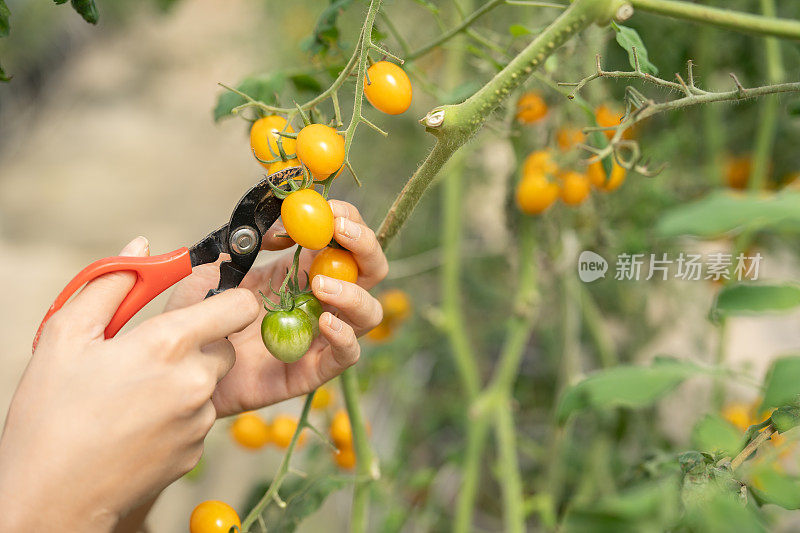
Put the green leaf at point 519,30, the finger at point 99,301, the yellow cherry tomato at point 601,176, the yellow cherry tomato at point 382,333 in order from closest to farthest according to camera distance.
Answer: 1. the finger at point 99,301
2. the green leaf at point 519,30
3. the yellow cherry tomato at point 601,176
4. the yellow cherry tomato at point 382,333

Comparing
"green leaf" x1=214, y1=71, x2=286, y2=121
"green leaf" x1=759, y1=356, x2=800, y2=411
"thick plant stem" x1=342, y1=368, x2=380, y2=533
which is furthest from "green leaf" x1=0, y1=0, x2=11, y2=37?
"green leaf" x1=759, y1=356, x2=800, y2=411

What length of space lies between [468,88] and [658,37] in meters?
0.58

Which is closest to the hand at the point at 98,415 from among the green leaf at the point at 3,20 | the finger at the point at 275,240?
the finger at the point at 275,240

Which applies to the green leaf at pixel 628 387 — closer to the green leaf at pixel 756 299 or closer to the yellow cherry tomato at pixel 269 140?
the green leaf at pixel 756 299

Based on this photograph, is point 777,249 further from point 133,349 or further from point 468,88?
point 133,349

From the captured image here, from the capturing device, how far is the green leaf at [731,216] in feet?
1.12

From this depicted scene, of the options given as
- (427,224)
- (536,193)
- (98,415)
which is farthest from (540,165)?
(427,224)

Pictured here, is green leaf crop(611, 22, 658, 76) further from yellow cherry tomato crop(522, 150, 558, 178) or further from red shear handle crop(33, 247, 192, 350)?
red shear handle crop(33, 247, 192, 350)

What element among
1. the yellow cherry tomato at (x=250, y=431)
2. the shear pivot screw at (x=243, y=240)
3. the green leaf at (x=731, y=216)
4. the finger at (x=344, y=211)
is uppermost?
the green leaf at (x=731, y=216)

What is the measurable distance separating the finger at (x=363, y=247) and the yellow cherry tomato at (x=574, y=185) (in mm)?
292

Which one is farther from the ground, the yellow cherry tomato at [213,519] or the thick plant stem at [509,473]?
the thick plant stem at [509,473]

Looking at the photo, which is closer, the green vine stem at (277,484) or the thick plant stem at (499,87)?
the thick plant stem at (499,87)

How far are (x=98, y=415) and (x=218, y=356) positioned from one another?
0.29 ft

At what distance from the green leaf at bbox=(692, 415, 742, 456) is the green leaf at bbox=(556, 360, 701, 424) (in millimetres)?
46
